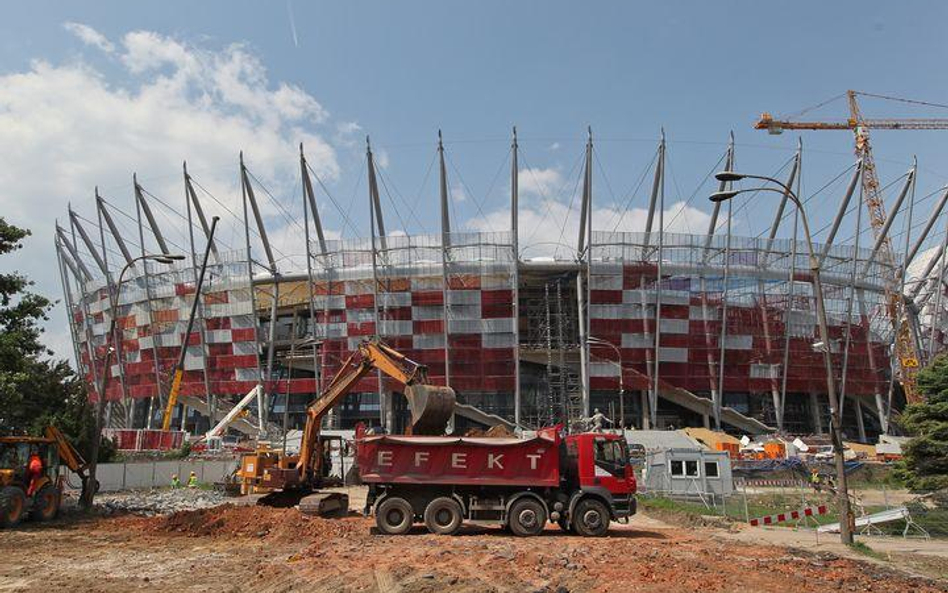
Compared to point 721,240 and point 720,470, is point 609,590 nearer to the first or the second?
point 720,470

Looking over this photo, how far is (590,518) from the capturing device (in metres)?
16.4

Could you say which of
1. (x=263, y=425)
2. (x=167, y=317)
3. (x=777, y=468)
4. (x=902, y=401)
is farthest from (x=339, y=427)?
(x=902, y=401)

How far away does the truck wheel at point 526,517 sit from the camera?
16203 mm

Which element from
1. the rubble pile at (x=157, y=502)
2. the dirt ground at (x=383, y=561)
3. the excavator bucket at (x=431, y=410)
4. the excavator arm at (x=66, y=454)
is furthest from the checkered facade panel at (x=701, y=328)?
the excavator arm at (x=66, y=454)

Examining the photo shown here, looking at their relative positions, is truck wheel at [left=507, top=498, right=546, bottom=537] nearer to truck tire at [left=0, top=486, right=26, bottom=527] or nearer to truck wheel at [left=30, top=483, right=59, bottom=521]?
truck tire at [left=0, top=486, right=26, bottom=527]

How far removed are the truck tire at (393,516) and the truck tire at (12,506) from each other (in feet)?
31.9

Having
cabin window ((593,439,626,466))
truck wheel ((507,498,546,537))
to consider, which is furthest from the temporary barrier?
cabin window ((593,439,626,466))

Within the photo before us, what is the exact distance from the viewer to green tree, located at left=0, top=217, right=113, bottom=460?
19395 mm

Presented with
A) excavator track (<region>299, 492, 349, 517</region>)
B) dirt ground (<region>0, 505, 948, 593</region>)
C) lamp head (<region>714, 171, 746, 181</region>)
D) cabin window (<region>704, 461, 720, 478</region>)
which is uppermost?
lamp head (<region>714, 171, 746, 181</region>)

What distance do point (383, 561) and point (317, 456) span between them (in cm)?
1037

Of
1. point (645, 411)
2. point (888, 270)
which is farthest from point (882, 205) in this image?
point (645, 411)

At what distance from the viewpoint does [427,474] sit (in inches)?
647

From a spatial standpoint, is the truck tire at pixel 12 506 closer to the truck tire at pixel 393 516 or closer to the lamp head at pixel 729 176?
the truck tire at pixel 393 516

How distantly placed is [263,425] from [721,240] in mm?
47714
